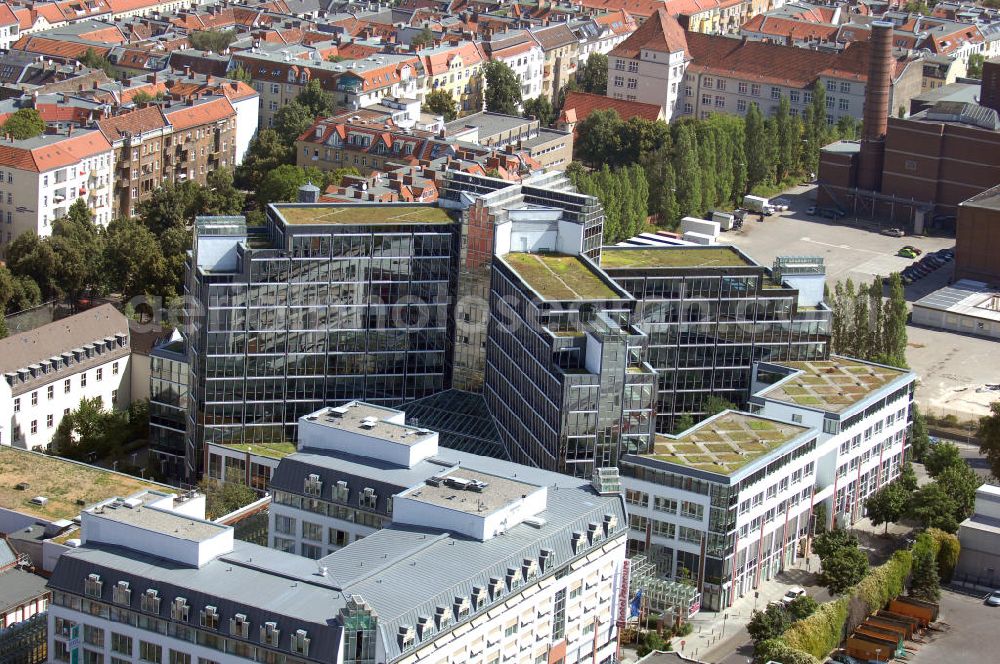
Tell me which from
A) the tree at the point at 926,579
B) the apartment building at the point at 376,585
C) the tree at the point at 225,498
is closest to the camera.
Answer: the apartment building at the point at 376,585

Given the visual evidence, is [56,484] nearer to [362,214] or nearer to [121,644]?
[121,644]

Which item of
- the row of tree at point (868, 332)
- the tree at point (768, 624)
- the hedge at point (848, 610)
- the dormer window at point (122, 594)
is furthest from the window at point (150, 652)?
the row of tree at point (868, 332)

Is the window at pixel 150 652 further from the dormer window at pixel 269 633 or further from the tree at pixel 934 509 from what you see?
the tree at pixel 934 509

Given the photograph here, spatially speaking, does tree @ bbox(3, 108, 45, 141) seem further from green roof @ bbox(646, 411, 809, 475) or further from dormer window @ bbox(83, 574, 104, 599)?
dormer window @ bbox(83, 574, 104, 599)

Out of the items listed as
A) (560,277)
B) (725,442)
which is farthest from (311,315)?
(725,442)

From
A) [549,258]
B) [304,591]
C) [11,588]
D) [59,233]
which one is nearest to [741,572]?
[549,258]

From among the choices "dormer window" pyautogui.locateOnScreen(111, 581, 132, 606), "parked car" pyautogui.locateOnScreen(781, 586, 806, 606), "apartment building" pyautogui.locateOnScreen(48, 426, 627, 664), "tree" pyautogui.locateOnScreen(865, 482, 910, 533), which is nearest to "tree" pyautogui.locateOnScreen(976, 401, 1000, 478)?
"tree" pyautogui.locateOnScreen(865, 482, 910, 533)
